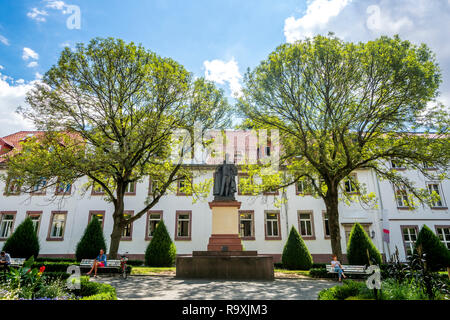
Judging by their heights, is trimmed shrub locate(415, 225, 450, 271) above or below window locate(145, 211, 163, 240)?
below

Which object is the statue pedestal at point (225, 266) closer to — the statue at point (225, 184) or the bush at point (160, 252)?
the statue at point (225, 184)

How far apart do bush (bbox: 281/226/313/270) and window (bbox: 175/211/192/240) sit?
8.50 m

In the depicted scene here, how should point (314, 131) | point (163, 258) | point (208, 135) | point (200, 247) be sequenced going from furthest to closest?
point (200, 247)
point (163, 258)
point (208, 135)
point (314, 131)

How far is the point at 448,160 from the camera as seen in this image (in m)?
13.0

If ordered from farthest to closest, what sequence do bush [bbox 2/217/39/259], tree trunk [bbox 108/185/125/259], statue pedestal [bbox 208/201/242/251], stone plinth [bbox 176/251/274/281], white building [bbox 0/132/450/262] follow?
1. white building [bbox 0/132/450/262]
2. bush [bbox 2/217/39/259]
3. tree trunk [bbox 108/185/125/259]
4. statue pedestal [bbox 208/201/242/251]
5. stone plinth [bbox 176/251/274/281]

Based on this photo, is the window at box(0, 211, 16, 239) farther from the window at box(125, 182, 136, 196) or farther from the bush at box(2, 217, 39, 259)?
the window at box(125, 182, 136, 196)

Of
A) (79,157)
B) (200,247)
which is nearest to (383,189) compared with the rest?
(200,247)

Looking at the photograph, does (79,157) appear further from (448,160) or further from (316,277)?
(448,160)

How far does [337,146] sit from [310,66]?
4295mm

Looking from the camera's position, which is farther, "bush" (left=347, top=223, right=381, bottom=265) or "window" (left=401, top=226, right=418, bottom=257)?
"window" (left=401, top=226, right=418, bottom=257)

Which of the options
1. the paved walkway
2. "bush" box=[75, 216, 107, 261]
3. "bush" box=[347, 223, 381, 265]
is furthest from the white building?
the paved walkway

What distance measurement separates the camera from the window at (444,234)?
22.9 m

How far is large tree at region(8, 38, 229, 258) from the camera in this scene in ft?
42.2

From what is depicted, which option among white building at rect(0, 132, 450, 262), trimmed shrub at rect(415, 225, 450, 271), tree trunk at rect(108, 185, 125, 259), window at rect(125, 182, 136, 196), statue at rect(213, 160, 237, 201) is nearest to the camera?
statue at rect(213, 160, 237, 201)
